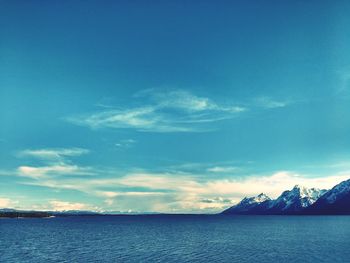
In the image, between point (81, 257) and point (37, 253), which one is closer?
point (81, 257)

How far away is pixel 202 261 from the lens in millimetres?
79812

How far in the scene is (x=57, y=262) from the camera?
251 feet

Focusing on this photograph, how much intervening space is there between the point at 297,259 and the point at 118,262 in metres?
42.5

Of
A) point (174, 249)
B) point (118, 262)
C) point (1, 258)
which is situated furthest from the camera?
point (174, 249)

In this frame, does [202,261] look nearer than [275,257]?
Yes

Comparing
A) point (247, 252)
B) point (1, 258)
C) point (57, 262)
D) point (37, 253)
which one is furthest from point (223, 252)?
point (1, 258)

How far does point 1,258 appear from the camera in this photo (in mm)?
82875

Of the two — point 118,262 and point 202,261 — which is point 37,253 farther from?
point 202,261

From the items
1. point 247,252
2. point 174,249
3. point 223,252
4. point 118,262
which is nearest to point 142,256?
point 118,262

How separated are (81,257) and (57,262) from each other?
8189 millimetres

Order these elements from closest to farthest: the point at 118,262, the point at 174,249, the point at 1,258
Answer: the point at 118,262 < the point at 1,258 < the point at 174,249

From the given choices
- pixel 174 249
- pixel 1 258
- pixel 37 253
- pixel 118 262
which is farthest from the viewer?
pixel 174 249

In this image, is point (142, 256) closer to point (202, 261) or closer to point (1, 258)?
point (202, 261)

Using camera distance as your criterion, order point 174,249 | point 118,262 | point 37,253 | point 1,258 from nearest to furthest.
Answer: point 118,262 → point 1,258 → point 37,253 → point 174,249
